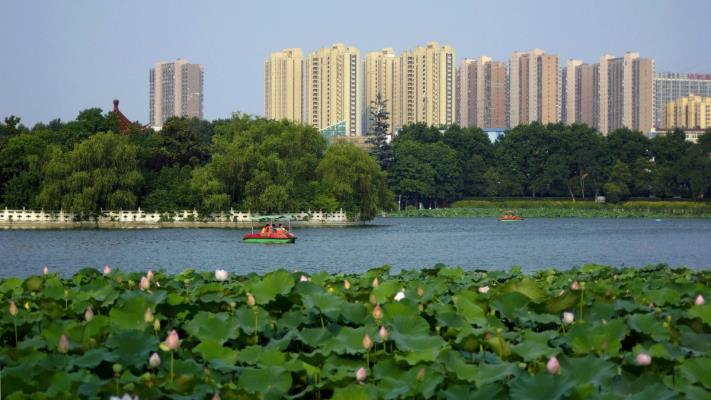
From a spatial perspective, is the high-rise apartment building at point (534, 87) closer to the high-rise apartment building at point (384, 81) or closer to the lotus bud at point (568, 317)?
the high-rise apartment building at point (384, 81)

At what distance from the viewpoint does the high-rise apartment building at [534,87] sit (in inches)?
5901

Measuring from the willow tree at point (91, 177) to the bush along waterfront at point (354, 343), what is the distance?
37.9 m

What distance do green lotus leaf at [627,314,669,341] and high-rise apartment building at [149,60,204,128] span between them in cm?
15724

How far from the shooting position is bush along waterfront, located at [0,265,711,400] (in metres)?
4.62

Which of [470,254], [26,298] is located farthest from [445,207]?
[26,298]

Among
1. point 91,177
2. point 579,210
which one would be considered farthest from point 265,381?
point 579,210

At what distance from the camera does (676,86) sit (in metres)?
183

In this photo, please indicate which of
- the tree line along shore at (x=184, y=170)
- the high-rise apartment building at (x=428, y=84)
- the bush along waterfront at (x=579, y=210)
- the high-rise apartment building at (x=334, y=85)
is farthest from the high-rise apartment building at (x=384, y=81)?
the tree line along shore at (x=184, y=170)

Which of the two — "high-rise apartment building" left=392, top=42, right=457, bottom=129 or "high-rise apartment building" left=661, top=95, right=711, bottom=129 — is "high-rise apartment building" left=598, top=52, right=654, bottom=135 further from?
"high-rise apartment building" left=392, top=42, right=457, bottom=129

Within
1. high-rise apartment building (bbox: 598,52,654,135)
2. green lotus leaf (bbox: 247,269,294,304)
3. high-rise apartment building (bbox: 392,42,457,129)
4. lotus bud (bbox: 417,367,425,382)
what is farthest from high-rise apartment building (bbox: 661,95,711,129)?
lotus bud (bbox: 417,367,425,382)

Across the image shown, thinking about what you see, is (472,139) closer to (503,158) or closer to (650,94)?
(503,158)

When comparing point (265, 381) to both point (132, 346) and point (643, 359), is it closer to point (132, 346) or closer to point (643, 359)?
point (132, 346)

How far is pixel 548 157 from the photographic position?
82.8 metres

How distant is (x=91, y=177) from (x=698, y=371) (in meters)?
42.4
